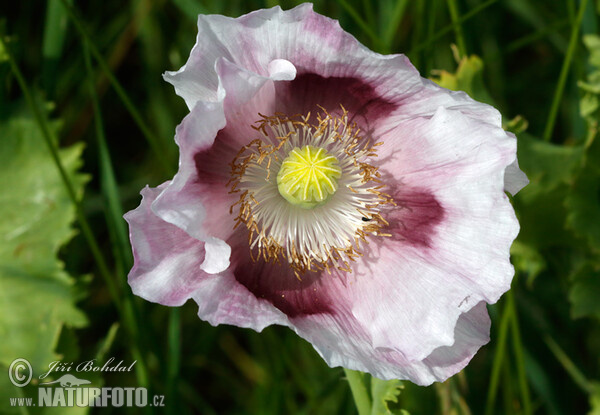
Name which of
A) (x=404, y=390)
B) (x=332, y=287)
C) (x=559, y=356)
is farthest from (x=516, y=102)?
(x=332, y=287)

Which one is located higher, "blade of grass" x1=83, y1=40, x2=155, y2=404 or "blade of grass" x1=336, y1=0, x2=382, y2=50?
"blade of grass" x1=336, y1=0, x2=382, y2=50

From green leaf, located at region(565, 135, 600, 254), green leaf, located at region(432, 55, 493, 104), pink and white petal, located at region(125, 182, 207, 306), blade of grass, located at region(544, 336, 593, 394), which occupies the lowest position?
blade of grass, located at region(544, 336, 593, 394)

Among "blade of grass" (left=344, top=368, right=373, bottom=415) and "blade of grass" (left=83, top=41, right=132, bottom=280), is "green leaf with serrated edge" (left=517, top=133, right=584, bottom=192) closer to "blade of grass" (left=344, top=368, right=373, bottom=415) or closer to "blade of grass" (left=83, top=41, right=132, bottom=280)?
"blade of grass" (left=344, top=368, right=373, bottom=415)

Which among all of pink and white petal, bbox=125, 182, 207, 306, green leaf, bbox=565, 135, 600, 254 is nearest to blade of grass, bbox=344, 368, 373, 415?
pink and white petal, bbox=125, 182, 207, 306

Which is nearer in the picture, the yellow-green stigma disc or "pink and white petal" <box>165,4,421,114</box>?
"pink and white petal" <box>165,4,421,114</box>

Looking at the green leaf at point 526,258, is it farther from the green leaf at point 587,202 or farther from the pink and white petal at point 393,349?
the pink and white petal at point 393,349

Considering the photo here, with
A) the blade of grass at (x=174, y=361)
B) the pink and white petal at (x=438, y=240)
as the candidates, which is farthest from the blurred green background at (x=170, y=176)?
the pink and white petal at (x=438, y=240)

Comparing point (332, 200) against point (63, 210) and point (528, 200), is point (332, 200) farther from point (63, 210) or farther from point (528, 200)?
point (63, 210)
